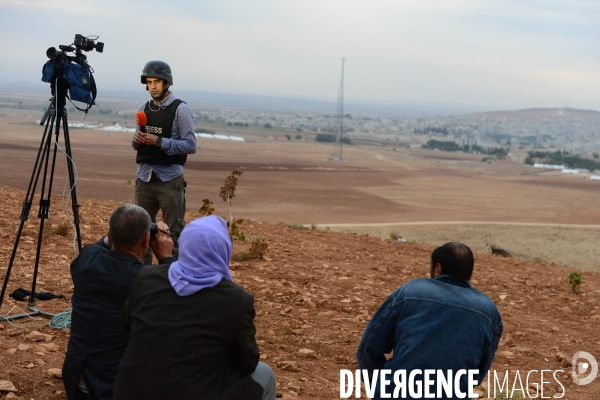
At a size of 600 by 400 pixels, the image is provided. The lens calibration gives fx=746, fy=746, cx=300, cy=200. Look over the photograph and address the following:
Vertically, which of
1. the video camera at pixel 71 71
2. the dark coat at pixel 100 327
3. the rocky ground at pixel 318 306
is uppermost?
the video camera at pixel 71 71

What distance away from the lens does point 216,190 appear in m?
34.2

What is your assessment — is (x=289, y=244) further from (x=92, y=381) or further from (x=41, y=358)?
(x=92, y=381)

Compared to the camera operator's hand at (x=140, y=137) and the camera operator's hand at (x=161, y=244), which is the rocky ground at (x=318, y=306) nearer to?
the camera operator's hand at (x=161, y=244)

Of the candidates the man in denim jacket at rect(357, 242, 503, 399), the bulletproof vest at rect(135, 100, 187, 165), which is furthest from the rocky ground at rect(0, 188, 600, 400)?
the man in denim jacket at rect(357, 242, 503, 399)

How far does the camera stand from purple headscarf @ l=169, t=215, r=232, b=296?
308cm

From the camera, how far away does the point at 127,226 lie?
12.3ft

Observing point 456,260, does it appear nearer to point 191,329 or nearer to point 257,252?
point 191,329

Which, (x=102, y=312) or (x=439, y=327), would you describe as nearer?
(x=439, y=327)

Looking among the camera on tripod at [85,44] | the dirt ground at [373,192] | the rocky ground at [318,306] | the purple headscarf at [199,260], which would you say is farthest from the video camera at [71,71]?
the dirt ground at [373,192]

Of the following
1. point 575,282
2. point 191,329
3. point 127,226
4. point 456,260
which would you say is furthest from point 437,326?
point 575,282

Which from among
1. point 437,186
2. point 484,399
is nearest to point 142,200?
point 484,399

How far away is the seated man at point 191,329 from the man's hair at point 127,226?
24.6 inches

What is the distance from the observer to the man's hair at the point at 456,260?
11.1ft

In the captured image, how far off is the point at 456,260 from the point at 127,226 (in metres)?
1.62
